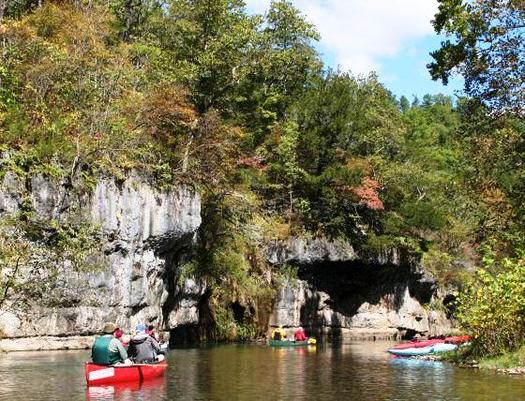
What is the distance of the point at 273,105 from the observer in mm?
45562

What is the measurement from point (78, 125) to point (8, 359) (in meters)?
11.6

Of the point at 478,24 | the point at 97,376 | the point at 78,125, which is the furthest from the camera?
the point at 78,125

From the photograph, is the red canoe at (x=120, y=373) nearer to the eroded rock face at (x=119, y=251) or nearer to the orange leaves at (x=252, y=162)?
the eroded rock face at (x=119, y=251)

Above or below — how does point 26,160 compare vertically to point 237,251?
above

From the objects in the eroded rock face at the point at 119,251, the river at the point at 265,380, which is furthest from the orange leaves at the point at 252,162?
the river at the point at 265,380

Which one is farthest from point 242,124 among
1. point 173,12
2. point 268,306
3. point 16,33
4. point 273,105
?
point 16,33

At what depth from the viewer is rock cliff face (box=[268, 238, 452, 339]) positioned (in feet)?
130

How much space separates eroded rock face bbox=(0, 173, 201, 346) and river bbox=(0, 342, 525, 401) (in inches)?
69.1

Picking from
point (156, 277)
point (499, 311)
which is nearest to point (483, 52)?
point (499, 311)

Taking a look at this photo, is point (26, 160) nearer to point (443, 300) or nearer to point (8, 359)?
point (8, 359)

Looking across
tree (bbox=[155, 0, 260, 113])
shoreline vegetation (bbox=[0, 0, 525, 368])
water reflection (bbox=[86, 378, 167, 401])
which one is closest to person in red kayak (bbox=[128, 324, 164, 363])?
water reflection (bbox=[86, 378, 167, 401])

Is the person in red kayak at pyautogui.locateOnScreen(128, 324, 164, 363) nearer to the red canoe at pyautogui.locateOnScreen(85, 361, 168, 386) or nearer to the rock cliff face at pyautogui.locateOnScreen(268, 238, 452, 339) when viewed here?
the red canoe at pyautogui.locateOnScreen(85, 361, 168, 386)

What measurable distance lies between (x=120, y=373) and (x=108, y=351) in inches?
26.7

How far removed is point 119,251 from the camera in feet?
94.3
